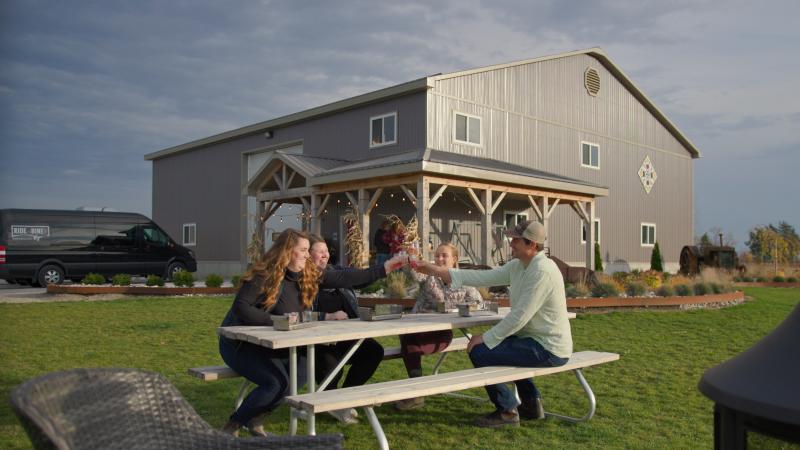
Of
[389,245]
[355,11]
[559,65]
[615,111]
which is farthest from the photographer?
[615,111]

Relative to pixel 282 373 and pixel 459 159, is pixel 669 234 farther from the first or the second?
pixel 282 373

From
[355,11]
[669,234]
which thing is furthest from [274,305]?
[669,234]

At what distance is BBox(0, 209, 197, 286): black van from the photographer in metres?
17.0

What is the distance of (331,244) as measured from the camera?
2059 centimetres

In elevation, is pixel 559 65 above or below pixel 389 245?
above

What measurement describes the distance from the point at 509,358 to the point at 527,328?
0.84 ft

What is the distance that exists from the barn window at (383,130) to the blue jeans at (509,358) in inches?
606

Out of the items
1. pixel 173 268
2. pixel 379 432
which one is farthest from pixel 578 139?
pixel 379 432

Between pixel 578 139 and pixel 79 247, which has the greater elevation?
pixel 578 139

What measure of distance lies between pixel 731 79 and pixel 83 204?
25.6m

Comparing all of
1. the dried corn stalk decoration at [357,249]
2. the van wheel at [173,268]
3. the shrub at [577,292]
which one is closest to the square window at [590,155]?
the dried corn stalk decoration at [357,249]

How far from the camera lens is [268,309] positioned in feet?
16.0

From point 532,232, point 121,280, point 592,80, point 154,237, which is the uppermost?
point 592,80

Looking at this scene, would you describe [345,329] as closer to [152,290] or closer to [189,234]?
[152,290]
